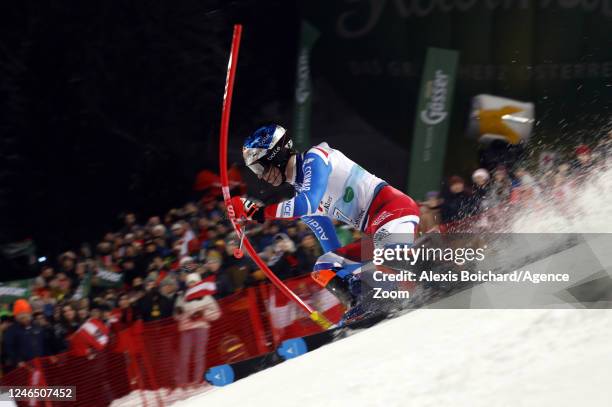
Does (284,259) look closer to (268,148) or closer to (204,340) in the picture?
(204,340)

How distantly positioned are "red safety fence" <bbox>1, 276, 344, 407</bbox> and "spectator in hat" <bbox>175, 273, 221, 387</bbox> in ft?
0.03

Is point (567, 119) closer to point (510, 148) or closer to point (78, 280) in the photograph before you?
point (510, 148)

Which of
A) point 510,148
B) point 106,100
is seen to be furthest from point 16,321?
point 106,100

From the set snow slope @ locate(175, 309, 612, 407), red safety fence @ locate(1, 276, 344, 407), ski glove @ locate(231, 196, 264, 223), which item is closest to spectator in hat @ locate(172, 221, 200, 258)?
red safety fence @ locate(1, 276, 344, 407)

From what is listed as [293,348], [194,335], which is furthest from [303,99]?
[293,348]

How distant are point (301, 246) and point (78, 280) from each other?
437cm

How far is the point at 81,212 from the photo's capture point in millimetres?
17047

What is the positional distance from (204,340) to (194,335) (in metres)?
0.12

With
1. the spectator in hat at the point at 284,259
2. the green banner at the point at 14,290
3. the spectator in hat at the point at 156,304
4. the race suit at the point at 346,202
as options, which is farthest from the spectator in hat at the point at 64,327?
the race suit at the point at 346,202

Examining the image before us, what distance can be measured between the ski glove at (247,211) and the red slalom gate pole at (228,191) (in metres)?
0.06

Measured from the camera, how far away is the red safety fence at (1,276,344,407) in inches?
362

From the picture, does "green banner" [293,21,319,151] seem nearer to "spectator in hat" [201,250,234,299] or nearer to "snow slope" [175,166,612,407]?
"spectator in hat" [201,250,234,299]

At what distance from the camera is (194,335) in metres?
9.23

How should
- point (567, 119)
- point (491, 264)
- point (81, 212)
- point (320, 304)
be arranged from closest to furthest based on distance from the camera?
point (491, 264)
point (320, 304)
point (567, 119)
point (81, 212)
